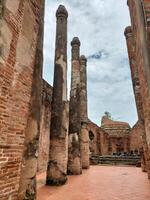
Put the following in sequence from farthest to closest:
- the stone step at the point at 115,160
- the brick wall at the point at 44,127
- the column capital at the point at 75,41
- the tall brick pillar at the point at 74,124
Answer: the stone step at the point at 115,160, the column capital at the point at 75,41, the brick wall at the point at 44,127, the tall brick pillar at the point at 74,124

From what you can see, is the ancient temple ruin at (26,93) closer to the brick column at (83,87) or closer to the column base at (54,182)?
the column base at (54,182)

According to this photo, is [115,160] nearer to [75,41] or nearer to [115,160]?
[115,160]

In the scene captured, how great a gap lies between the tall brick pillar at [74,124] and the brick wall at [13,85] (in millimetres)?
6777

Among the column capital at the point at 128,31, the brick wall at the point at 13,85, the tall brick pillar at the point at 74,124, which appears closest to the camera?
the brick wall at the point at 13,85

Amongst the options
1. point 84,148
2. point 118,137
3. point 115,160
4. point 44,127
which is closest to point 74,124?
point 44,127

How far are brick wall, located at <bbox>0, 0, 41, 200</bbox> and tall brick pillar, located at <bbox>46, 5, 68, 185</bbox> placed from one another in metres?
3.69

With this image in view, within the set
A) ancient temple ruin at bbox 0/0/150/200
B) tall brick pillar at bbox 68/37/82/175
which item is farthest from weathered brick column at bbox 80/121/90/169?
ancient temple ruin at bbox 0/0/150/200

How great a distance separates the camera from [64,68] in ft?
29.2

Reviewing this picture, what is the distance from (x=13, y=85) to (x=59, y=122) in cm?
435

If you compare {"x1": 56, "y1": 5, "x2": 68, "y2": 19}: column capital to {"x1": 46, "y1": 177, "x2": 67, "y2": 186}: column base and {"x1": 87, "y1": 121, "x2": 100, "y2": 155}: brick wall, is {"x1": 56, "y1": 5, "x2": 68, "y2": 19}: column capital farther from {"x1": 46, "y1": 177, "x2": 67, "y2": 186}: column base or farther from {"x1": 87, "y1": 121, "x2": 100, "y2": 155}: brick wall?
{"x1": 87, "y1": 121, "x2": 100, "y2": 155}: brick wall

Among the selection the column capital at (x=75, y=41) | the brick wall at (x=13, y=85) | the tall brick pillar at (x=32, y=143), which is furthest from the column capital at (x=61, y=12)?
the brick wall at (x=13, y=85)

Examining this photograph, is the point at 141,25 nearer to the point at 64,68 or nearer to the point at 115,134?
the point at 64,68

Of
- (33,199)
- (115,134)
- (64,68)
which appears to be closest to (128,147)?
(115,134)

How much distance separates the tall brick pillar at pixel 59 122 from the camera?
7.20m
